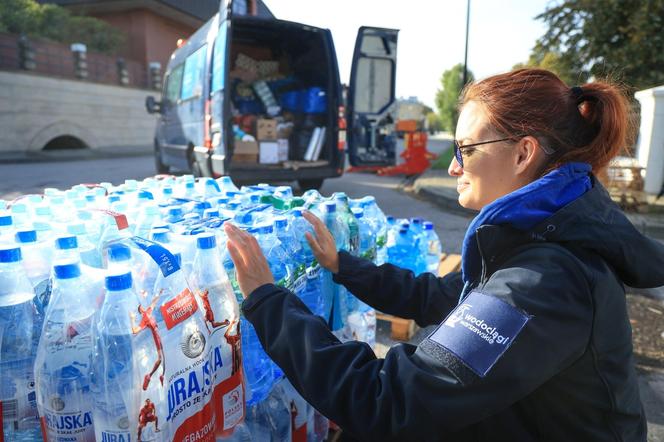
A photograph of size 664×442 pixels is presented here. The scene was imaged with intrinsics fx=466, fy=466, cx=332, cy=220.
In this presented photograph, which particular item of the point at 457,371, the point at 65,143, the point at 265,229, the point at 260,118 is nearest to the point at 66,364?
the point at 265,229

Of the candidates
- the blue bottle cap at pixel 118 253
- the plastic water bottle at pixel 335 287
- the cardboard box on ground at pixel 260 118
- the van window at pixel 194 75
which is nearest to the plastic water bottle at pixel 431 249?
the plastic water bottle at pixel 335 287

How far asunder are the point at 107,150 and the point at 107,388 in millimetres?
22790

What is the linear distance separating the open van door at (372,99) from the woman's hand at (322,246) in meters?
6.65

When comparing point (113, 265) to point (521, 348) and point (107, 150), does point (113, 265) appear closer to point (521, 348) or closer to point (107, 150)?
point (521, 348)

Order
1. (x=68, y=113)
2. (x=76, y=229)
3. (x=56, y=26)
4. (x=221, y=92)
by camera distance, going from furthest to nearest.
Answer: (x=56, y=26) < (x=68, y=113) < (x=221, y=92) < (x=76, y=229)

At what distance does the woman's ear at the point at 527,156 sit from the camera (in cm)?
126

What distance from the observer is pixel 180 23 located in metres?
26.4

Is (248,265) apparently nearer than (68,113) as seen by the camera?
Yes

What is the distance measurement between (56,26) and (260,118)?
19.4 m

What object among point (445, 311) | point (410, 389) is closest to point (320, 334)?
point (410, 389)

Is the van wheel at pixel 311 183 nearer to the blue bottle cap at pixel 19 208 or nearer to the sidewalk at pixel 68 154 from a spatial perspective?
the blue bottle cap at pixel 19 208

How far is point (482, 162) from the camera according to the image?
4.46ft

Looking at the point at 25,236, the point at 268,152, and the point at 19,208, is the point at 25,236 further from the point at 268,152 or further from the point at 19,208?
the point at 268,152

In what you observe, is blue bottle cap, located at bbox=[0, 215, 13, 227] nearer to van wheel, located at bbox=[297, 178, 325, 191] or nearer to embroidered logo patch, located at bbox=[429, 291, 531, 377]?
embroidered logo patch, located at bbox=[429, 291, 531, 377]
